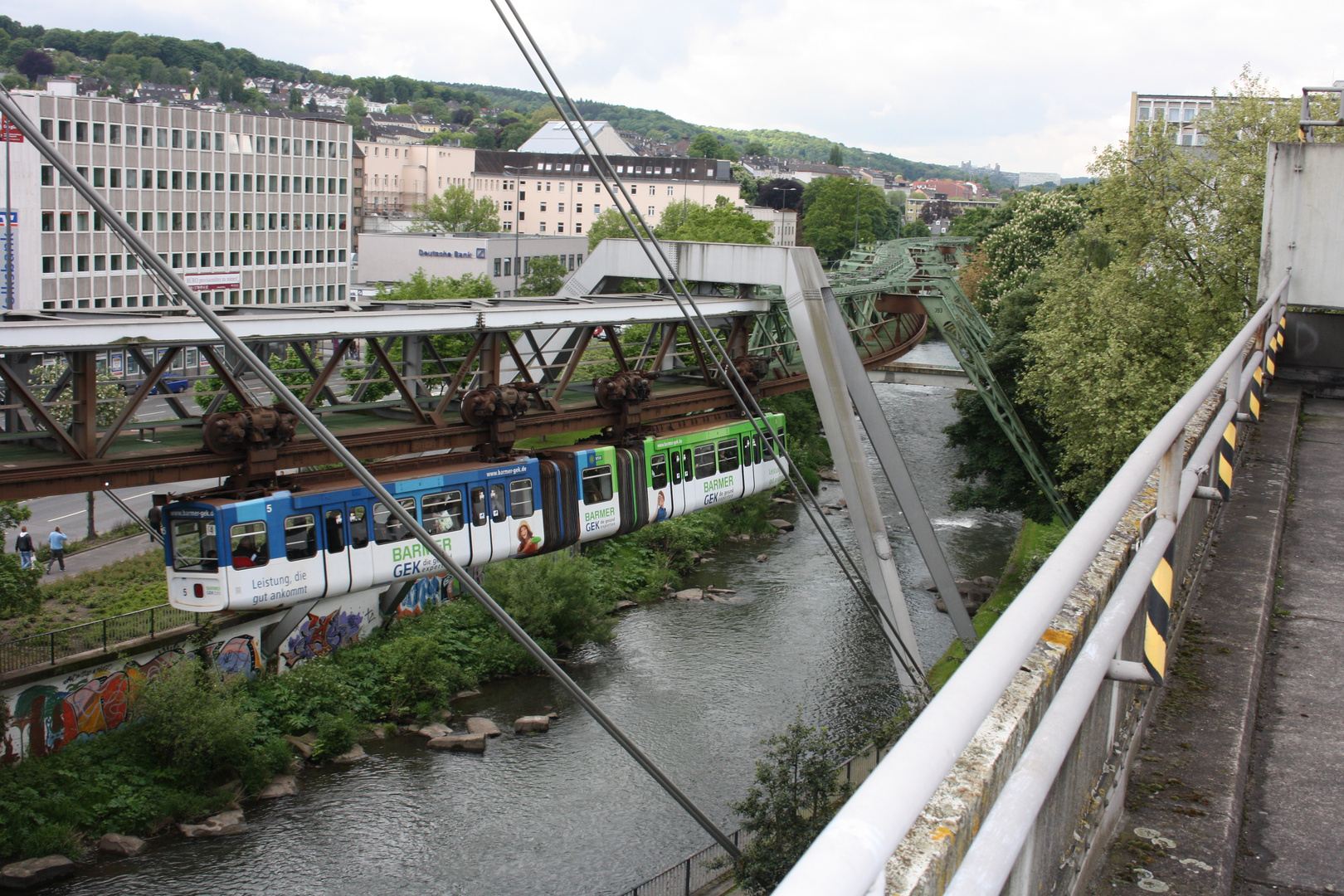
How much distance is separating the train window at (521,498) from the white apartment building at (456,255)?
1853 inches

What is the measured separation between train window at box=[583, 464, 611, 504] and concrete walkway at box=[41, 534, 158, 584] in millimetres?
14938

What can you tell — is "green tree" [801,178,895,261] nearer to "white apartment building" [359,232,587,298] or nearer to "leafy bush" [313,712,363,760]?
"white apartment building" [359,232,587,298]

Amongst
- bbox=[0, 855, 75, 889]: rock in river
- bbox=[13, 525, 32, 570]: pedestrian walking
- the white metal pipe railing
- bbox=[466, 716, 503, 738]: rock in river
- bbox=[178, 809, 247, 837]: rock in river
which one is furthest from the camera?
bbox=[13, 525, 32, 570]: pedestrian walking

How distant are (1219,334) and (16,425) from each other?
17.2 m

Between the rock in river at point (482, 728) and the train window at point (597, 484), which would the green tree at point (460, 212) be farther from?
the train window at point (597, 484)

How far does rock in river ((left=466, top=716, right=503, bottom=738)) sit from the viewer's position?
76.8ft

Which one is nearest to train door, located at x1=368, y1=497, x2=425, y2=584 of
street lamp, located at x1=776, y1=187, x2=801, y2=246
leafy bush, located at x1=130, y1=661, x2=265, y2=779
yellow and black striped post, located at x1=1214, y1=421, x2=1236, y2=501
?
leafy bush, located at x1=130, y1=661, x2=265, y2=779

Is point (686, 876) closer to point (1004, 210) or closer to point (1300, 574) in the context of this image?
point (1300, 574)

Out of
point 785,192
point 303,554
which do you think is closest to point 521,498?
point 303,554

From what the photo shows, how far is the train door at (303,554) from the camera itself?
14.9 metres

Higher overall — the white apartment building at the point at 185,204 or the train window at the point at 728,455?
the white apartment building at the point at 185,204

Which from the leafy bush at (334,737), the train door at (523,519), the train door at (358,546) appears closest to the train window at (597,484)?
the train door at (523,519)

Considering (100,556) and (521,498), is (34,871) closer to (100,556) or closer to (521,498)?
(521,498)

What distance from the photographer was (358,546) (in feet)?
51.7
